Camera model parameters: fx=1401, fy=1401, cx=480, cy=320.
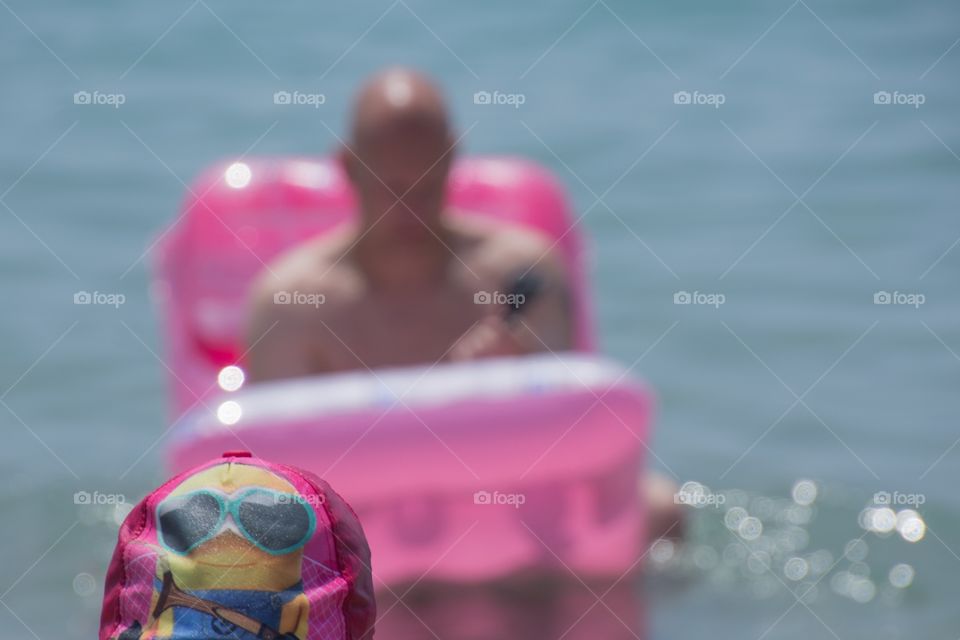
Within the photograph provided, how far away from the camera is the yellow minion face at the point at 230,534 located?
1266mm

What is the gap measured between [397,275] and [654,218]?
3.27m

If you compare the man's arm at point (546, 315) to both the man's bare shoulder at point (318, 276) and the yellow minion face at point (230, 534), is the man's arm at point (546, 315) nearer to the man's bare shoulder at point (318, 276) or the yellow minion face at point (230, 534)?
the man's bare shoulder at point (318, 276)

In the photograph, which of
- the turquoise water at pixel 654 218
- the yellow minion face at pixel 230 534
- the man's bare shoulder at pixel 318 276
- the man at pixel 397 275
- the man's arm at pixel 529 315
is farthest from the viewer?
the turquoise water at pixel 654 218

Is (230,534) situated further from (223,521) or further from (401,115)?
(401,115)

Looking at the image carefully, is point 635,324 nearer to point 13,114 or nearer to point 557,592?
point 557,592

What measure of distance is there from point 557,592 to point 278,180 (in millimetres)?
Answer: 1599

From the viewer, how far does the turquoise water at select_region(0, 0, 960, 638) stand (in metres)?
4.34

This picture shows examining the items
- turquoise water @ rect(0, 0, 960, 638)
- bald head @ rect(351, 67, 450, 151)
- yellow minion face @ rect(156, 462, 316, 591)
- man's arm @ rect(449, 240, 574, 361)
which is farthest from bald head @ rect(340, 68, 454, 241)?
yellow minion face @ rect(156, 462, 316, 591)

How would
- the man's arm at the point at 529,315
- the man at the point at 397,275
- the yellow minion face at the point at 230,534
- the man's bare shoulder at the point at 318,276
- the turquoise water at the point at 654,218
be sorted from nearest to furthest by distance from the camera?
the yellow minion face at the point at 230,534 → the man's arm at the point at 529,315 → the man at the point at 397,275 → the man's bare shoulder at the point at 318,276 → the turquoise water at the point at 654,218

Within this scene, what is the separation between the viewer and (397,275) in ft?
11.5

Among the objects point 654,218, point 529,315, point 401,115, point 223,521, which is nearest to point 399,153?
point 401,115

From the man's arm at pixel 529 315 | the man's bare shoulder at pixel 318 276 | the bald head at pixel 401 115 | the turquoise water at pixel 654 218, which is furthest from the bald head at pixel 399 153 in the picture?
the turquoise water at pixel 654 218

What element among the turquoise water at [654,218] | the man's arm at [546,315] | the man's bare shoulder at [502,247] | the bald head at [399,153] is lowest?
the turquoise water at [654,218]

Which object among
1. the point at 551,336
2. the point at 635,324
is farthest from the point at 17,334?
the point at 551,336
